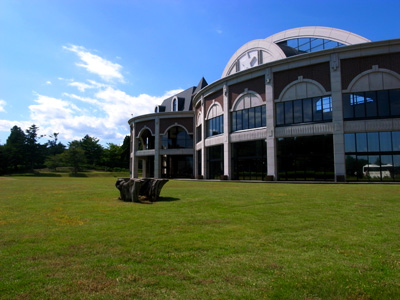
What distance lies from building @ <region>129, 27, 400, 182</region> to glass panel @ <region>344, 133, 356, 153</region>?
9 cm

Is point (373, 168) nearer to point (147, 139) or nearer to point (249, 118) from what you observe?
point (249, 118)

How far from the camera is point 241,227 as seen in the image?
21.6ft

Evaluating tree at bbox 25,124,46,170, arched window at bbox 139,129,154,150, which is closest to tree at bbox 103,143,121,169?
tree at bbox 25,124,46,170

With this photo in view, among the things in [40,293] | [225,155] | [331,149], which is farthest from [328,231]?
[225,155]

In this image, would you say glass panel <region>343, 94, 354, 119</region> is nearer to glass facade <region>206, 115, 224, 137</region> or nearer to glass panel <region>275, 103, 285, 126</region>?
glass panel <region>275, 103, 285, 126</region>

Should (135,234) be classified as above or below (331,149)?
below

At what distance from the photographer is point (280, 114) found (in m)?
31.6

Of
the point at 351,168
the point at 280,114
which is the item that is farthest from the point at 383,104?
the point at 280,114

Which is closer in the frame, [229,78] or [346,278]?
[346,278]

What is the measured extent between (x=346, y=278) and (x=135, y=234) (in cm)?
400

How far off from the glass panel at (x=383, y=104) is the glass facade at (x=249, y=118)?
11274 millimetres

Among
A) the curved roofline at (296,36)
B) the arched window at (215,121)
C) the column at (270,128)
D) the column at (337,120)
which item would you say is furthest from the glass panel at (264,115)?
the curved roofline at (296,36)

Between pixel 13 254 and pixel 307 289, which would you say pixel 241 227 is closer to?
pixel 307 289

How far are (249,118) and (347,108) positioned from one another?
10.9 m
